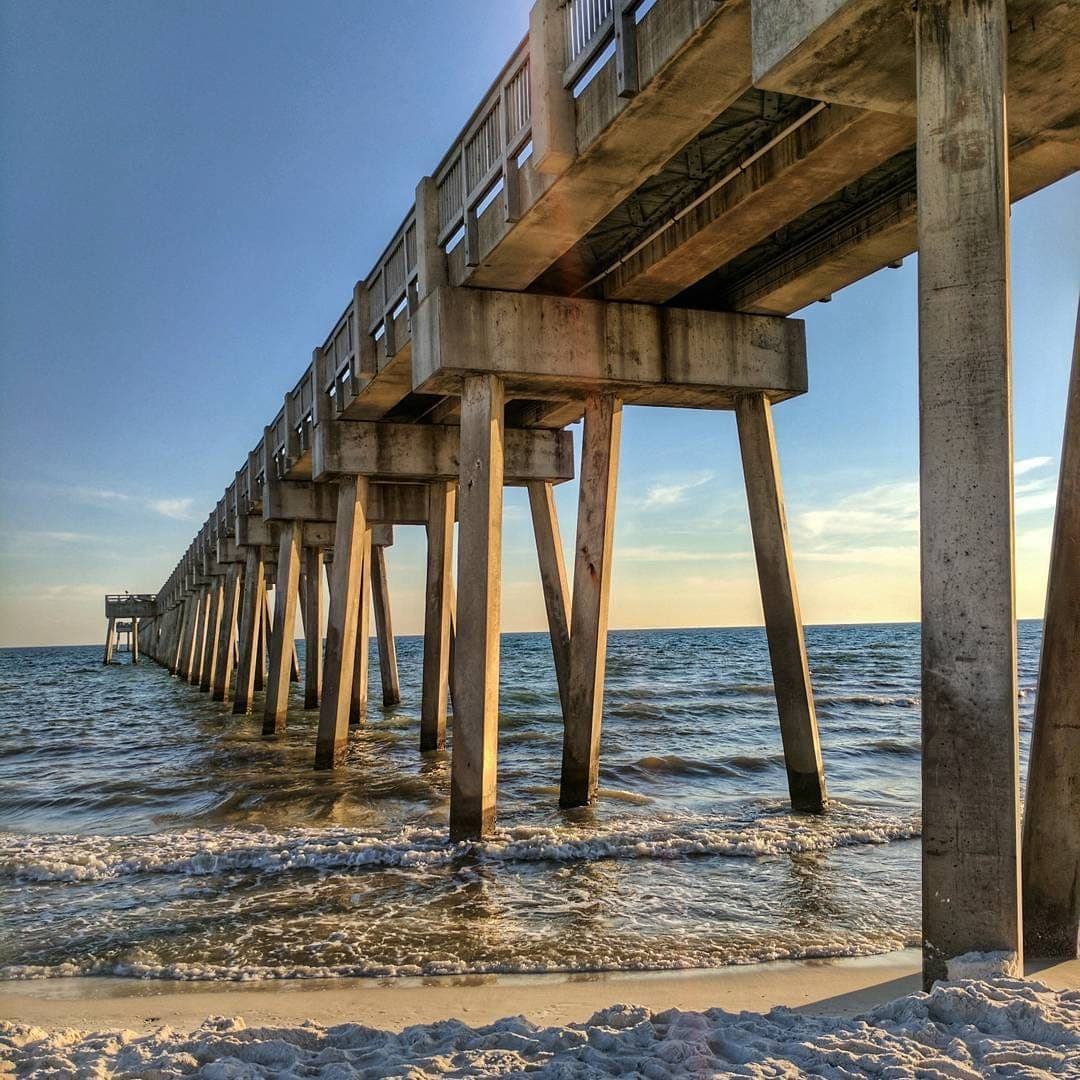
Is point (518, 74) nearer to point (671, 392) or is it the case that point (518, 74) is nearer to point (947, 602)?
point (671, 392)

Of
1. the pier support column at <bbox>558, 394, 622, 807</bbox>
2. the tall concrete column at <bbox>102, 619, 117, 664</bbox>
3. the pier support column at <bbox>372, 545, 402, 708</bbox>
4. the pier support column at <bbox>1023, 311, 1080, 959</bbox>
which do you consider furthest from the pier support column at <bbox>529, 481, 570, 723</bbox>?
the tall concrete column at <bbox>102, 619, 117, 664</bbox>

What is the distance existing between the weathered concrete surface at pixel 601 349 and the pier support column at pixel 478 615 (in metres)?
0.37

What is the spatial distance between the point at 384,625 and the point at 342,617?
12.5 meters

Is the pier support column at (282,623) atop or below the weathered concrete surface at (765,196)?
below

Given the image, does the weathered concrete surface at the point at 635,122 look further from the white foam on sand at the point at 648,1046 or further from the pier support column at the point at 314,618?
the pier support column at the point at 314,618

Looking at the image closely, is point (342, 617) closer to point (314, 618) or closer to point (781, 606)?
point (781, 606)

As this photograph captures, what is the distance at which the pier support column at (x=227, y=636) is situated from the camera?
3033cm

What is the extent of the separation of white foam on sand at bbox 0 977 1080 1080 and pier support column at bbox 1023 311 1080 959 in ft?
3.37

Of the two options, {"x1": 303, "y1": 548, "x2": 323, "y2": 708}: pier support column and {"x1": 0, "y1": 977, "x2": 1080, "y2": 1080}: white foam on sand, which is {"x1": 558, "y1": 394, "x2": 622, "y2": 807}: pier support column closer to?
{"x1": 0, "y1": 977, "x2": 1080, "y2": 1080}: white foam on sand

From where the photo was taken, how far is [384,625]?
2714 cm

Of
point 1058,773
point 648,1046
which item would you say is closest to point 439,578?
point 1058,773

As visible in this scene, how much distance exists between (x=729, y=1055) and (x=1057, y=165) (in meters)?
6.45

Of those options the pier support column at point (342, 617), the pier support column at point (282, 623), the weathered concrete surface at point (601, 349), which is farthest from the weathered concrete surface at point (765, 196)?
the pier support column at point (282, 623)

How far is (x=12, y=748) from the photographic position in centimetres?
2217
